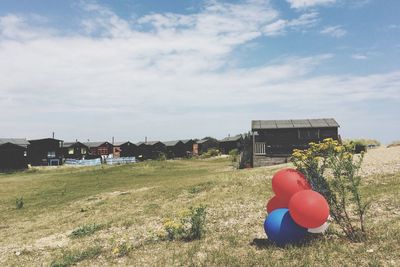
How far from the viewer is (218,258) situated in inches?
382

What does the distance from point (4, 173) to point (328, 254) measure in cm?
5558

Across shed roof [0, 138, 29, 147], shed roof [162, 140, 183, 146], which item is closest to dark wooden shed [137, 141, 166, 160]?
shed roof [162, 140, 183, 146]

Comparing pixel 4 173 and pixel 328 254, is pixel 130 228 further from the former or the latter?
pixel 4 173

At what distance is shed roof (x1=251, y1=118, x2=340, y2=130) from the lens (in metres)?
41.4

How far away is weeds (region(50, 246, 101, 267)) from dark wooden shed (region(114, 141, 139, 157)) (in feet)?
251

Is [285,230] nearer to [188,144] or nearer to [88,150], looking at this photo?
[88,150]

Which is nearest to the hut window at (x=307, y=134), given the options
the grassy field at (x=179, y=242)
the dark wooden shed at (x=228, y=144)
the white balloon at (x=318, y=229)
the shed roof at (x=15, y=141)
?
the grassy field at (x=179, y=242)

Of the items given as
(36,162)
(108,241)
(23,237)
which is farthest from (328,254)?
(36,162)

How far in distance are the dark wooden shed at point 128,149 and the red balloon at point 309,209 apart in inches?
3129

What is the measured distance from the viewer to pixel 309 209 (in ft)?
31.3

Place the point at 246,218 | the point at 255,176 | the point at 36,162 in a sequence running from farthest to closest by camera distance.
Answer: the point at 36,162, the point at 255,176, the point at 246,218

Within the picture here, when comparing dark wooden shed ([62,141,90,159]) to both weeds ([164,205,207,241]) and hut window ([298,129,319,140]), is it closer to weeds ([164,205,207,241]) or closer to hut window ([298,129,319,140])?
hut window ([298,129,319,140])

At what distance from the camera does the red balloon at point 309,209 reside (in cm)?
957

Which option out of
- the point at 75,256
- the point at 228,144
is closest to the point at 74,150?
the point at 228,144
